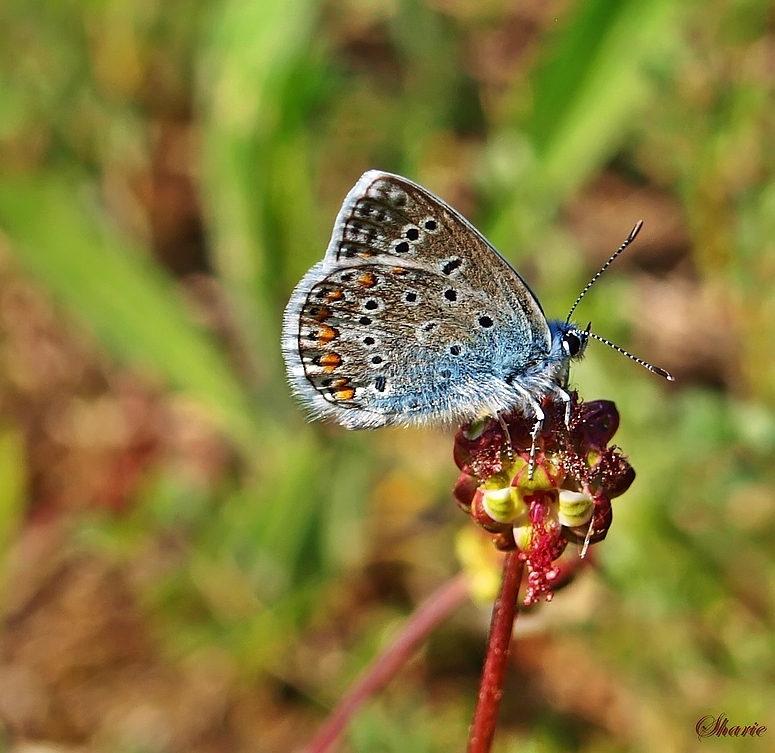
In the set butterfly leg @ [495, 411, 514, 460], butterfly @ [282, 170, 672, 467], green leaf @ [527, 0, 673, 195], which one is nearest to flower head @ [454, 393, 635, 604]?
butterfly leg @ [495, 411, 514, 460]

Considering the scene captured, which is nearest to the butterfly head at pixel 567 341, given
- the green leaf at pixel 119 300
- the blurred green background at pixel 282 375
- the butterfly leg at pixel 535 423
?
the butterfly leg at pixel 535 423

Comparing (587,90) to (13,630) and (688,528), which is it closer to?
(688,528)

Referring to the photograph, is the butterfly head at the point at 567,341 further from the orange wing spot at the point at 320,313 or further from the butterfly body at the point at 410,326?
the orange wing spot at the point at 320,313

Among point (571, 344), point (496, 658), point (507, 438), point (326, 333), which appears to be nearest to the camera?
point (496, 658)

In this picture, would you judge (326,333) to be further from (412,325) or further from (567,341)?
(567,341)

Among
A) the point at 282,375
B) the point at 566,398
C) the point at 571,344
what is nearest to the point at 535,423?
the point at 566,398

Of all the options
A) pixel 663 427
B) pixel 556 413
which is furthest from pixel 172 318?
pixel 556 413
